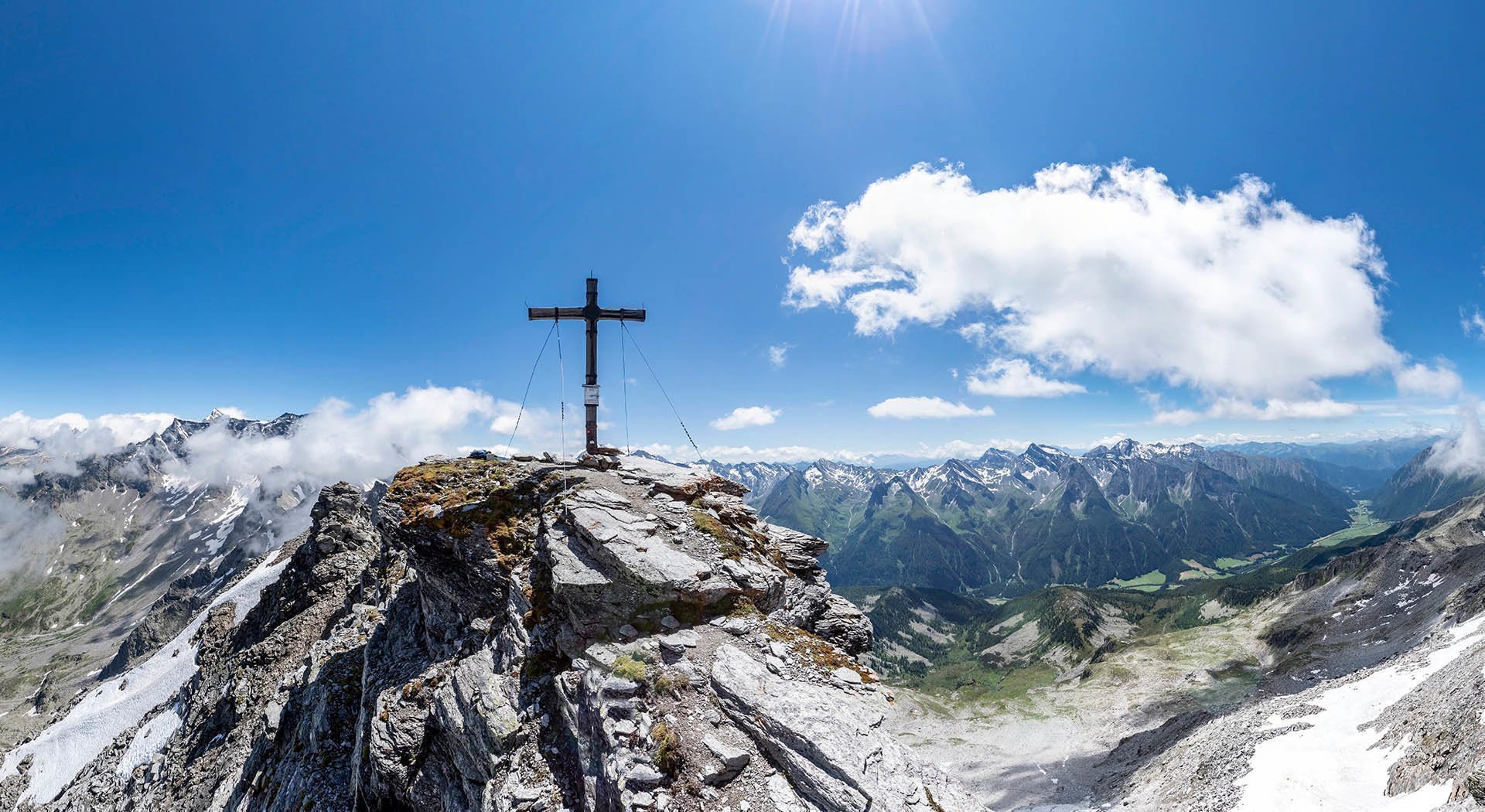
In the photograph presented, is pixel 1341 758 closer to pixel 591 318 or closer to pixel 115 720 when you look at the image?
pixel 591 318

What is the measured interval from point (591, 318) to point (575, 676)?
1340 cm

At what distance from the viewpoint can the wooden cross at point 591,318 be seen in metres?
21.2

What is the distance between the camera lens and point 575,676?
1267 centimetres

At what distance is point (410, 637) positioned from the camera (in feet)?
67.8

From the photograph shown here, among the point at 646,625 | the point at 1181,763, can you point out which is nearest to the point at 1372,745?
the point at 1181,763

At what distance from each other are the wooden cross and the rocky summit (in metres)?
2.94

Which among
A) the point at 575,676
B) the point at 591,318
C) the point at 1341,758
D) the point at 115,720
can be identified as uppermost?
the point at 591,318

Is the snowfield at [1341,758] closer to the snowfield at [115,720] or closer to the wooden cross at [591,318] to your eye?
the wooden cross at [591,318]

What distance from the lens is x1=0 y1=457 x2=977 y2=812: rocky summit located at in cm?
1040

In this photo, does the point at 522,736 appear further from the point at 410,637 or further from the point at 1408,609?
the point at 1408,609

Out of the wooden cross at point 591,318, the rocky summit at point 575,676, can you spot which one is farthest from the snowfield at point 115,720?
the wooden cross at point 591,318

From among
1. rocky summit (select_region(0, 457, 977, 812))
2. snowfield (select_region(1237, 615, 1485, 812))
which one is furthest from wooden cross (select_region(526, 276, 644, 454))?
snowfield (select_region(1237, 615, 1485, 812))

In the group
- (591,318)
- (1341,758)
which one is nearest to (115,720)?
(591,318)

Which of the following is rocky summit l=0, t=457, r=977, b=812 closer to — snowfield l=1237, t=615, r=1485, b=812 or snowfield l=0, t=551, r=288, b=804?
snowfield l=0, t=551, r=288, b=804
